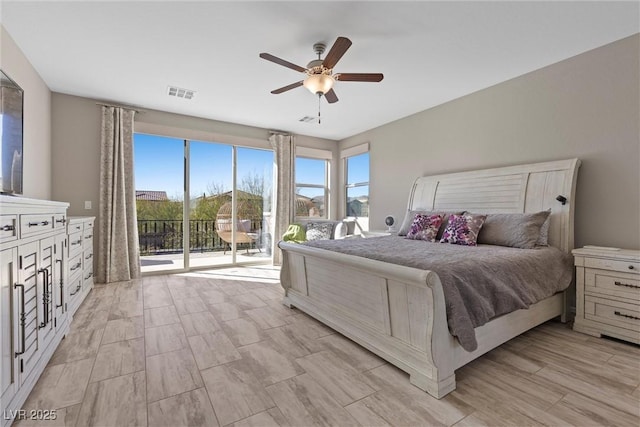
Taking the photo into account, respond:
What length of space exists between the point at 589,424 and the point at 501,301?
2.20 ft

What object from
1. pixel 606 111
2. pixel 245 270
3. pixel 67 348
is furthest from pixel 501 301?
pixel 245 270

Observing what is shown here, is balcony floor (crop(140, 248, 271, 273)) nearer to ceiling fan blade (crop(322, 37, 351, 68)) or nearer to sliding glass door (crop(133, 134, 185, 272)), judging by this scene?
sliding glass door (crop(133, 134, 185, 272))

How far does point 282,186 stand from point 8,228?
13.8 ft

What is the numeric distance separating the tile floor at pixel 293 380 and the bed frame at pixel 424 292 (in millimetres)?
132

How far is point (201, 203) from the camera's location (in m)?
5.02

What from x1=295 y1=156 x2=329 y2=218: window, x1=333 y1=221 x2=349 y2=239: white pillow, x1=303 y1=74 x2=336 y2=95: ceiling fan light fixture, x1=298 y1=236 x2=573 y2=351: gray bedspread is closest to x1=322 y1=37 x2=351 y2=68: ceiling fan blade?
x1=303 y1=74 x2=336 y2=95: ceiling fan light fixture

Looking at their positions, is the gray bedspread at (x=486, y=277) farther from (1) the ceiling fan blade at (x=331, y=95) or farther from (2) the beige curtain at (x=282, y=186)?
(2) the beige curtain at (x=282, y=186)

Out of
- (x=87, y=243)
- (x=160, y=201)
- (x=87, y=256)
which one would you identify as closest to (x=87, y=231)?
(x=87, y=243)

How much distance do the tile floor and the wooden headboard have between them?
103 cm

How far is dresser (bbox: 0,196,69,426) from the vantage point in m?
1.38

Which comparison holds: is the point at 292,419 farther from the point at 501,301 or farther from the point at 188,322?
the point at 188,322

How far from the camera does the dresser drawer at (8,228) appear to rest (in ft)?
4.47

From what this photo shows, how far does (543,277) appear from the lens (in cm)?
234

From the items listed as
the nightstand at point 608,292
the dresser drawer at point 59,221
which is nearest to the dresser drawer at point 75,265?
the dresser drawer at point 59,221
